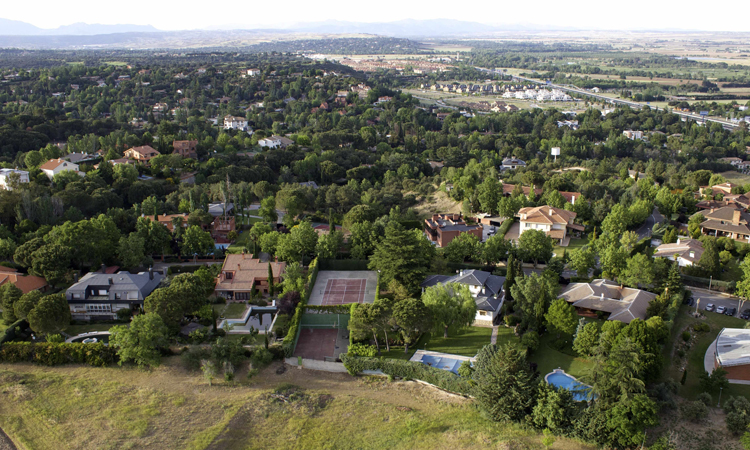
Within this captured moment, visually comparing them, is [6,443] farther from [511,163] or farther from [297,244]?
[511,163]

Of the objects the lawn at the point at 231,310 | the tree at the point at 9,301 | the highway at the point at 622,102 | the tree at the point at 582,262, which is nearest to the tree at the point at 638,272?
the tree at the point at 582,262

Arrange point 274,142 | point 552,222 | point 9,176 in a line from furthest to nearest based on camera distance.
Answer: point 274,142, point 9,176, point 552,222

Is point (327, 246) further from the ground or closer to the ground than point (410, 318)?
closer to the ground

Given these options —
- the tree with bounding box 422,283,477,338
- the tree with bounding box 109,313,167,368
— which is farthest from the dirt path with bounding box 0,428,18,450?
the tree with bounding box 422,283,477,338

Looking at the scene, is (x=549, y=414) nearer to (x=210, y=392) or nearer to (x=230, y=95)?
(x=210, y=392)

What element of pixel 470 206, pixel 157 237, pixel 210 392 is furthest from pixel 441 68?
pixel 210 392

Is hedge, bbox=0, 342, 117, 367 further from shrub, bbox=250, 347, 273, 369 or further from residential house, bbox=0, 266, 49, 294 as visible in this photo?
shrub, bbox=250, 347, 273, 369

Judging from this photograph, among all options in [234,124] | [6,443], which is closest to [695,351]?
[6,443]
